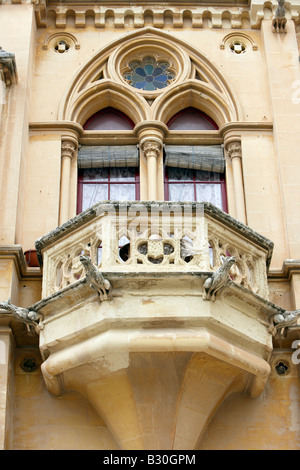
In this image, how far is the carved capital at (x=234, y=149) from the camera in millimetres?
14570

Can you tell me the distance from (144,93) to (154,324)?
4987 mm


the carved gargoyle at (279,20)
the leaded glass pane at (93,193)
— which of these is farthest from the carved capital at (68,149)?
the carved gargoyle at (279,20)

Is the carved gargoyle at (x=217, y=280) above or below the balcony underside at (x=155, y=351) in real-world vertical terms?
above

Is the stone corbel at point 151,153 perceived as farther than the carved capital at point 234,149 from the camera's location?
No

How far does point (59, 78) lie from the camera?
15258mm

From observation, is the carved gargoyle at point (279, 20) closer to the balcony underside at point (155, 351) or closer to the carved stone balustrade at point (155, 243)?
the carved stone balustrade at point (155, 243)

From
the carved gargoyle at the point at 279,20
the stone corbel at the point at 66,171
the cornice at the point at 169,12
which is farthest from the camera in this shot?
the cornice at the point at 169,12

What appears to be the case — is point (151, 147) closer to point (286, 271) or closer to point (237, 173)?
point (237, 173)

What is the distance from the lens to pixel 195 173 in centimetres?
1480

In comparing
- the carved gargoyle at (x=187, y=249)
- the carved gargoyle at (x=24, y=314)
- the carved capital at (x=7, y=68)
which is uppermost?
the carved capital at (x=7, y=68)

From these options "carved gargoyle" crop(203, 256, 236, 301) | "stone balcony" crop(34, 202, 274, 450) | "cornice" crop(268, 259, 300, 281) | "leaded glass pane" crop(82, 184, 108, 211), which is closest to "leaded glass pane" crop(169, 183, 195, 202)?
"leaded glass pane" crop(82, 184, 108, 211)

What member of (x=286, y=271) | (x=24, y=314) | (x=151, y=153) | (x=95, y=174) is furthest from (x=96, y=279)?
(x=95, y=174)

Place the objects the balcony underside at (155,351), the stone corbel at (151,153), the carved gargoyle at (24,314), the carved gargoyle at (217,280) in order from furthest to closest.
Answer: the stone corbel at (151,153)
the carved gargoyle at (24,314)
the balcony underside at (155,351)
the carved gargoyle at (217,280)

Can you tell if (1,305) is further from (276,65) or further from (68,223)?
(276,65)
